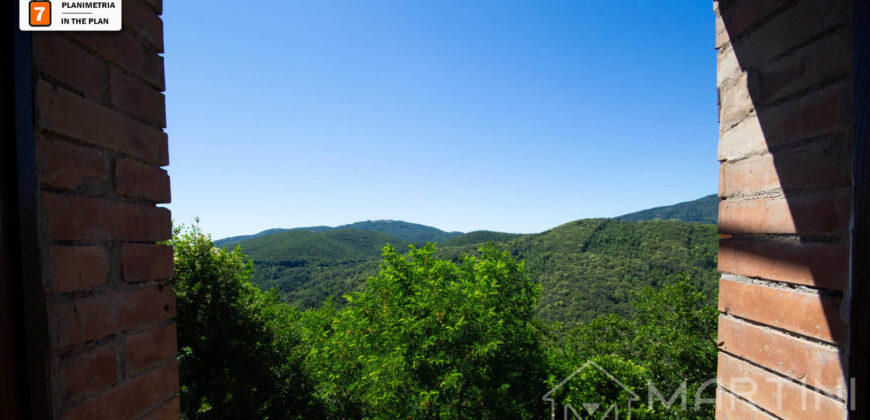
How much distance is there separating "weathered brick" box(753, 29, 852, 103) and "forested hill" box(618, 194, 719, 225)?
10544 cm

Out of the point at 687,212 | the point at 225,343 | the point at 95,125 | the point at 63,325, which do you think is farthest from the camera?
the point at 687,212

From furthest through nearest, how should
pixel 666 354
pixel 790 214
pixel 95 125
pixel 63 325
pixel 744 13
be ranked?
pixel 666 354, pixel 744 13, pixel 790 214, pixel 95 125, pixel 63 325

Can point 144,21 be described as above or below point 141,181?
above

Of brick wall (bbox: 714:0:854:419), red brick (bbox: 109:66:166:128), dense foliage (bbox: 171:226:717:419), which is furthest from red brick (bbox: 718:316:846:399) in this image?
dense foliage (bbox: 171:226:717:419)

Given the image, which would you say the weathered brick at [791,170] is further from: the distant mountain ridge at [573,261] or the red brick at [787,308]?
the distant mountain ridge at [573,261]

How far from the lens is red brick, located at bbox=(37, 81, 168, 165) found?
0.67 metres

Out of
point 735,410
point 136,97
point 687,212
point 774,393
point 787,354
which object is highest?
point 136,97

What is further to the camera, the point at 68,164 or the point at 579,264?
the point at 579,264

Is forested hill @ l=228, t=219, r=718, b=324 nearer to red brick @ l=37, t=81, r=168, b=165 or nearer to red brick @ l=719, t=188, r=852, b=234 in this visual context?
red brick @ l=719, t=188, r=852, b=234

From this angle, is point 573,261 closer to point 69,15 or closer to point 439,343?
point 439,343

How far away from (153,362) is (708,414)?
1220 centimetres

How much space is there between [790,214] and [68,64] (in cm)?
162

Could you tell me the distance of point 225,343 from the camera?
32.2 feet

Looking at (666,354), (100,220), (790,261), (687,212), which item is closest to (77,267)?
(100,220)
